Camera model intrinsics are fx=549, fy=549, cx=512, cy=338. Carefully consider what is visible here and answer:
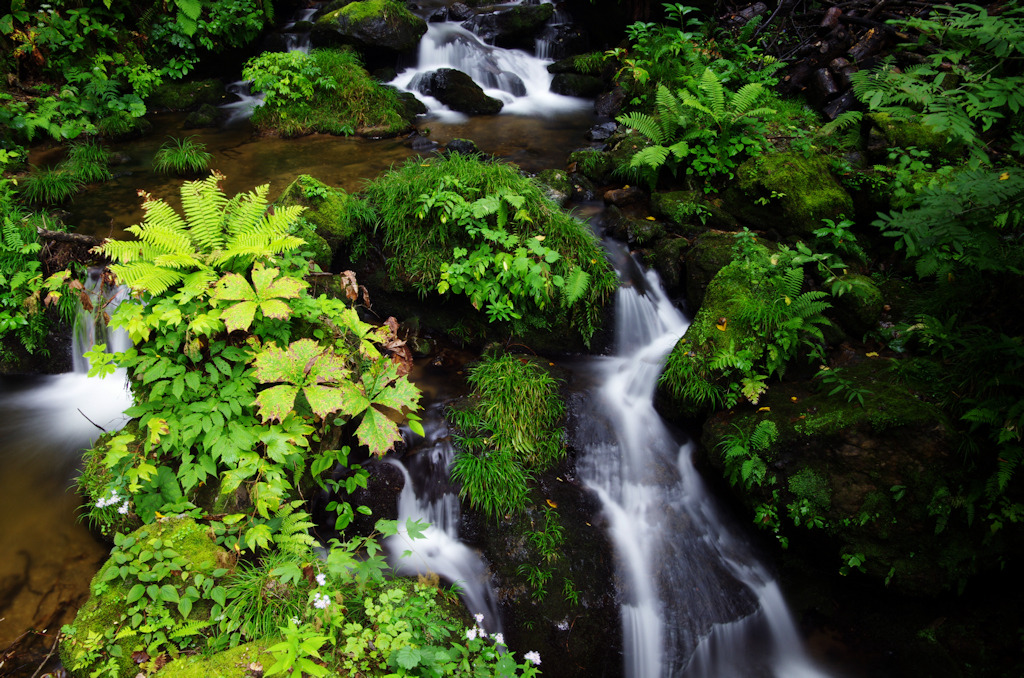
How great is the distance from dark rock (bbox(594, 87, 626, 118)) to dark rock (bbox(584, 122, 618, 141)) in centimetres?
73

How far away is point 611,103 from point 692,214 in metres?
4.02

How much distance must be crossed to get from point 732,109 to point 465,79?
494cm

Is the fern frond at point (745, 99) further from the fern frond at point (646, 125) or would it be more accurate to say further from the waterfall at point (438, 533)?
the waterfall at point (438, 533)

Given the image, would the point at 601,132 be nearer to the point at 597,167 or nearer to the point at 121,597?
the point at 597,167

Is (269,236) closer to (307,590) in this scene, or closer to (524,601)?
(307,590)

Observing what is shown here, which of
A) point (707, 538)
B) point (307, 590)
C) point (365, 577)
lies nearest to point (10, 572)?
point (307, 590)

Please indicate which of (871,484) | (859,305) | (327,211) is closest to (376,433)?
(327,211)

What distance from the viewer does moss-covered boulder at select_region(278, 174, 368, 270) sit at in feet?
18.0

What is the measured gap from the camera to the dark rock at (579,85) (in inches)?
405

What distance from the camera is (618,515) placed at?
4.70 m

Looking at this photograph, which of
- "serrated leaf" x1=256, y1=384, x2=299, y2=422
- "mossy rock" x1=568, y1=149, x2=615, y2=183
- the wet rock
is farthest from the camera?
the wet rock

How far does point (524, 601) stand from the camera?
4074 millimetres

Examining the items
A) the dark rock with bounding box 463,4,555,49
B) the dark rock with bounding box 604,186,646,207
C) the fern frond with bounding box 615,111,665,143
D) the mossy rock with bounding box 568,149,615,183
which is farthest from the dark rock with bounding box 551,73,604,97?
the dark rock with bounding box 604,186,646,207

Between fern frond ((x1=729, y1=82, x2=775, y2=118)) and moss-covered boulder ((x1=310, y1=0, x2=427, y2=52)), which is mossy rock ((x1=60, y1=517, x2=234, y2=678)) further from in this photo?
moss-covered boulder ((x1=310, y1=0, x2=427, y2=52))
